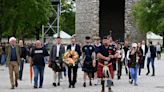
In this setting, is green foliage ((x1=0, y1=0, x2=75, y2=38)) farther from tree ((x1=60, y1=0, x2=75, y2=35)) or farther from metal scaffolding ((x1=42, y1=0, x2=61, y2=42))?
tree ((x1=60, y1=0, x2=75, y2=35))

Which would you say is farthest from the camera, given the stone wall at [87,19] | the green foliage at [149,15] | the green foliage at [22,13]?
the stone wall at [87,19]

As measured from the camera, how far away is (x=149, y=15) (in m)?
59.7

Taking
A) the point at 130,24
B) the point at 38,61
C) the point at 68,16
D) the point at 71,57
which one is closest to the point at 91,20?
the point at 130,24

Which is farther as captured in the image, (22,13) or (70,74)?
(22,13)

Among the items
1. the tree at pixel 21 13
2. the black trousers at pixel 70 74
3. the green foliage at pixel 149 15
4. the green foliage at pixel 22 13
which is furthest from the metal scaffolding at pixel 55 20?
the black trousers at pixel 70 74

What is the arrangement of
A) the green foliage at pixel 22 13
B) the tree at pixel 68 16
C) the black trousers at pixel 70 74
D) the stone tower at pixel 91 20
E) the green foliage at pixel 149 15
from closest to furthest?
the black trousers at pixel 70 74 → the green foliage at pixel 22 13 → the stone tower at pixel 91 20 → the green foliage at pixel 149 15 → the tree at pixel 68 16

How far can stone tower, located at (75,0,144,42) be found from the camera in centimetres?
5672

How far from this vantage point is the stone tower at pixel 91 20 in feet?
186

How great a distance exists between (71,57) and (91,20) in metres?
36.5

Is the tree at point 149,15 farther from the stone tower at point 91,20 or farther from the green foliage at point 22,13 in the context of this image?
the green foliage at point 22,13

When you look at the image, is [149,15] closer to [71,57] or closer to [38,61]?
[71,57]

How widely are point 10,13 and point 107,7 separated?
60.1ft

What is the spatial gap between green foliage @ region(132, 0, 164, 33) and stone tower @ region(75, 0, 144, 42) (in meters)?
0.98

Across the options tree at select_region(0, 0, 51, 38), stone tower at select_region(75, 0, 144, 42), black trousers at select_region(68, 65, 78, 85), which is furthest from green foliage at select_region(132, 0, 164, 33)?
black trousers at select_region(68, 65, 78, 85)
